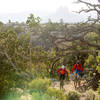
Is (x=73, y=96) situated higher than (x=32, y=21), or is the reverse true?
(x=32, y=21)

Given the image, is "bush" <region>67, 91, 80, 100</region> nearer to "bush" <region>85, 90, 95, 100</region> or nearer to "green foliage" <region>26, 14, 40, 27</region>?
"bush" <region>85, 90, 95, 100</region>

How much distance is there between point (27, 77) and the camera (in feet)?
36.6

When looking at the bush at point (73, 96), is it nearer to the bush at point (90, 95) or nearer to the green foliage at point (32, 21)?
the bush at point (90, 95)

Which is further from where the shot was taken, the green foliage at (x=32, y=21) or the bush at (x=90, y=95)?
the green foliage at (x=32, y=21)

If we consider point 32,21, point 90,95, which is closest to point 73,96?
point 90,95

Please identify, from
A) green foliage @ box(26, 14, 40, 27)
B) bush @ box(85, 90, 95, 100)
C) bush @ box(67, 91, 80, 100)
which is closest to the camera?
bush @ box(85, 90, 95, 100)

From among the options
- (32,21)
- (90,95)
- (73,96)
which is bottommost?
(73,96)

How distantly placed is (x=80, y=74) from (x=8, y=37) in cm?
A: 441

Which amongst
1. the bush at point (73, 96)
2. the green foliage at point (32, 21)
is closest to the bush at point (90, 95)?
the bush at point (73, 96)

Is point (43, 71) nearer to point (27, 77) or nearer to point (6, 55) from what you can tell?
point (27, 77)

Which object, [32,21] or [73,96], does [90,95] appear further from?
[32,21]

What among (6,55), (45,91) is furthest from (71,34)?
(6,55)

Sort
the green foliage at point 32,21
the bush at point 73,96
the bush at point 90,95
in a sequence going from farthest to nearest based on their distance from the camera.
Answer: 1. the green foliage at point 32,21
2. the bush at point 73,96
3. the bush at point 90,95

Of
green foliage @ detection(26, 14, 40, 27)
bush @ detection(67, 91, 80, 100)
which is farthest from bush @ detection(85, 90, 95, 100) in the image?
green foliage @ detection(26, 14, 40, 27)
